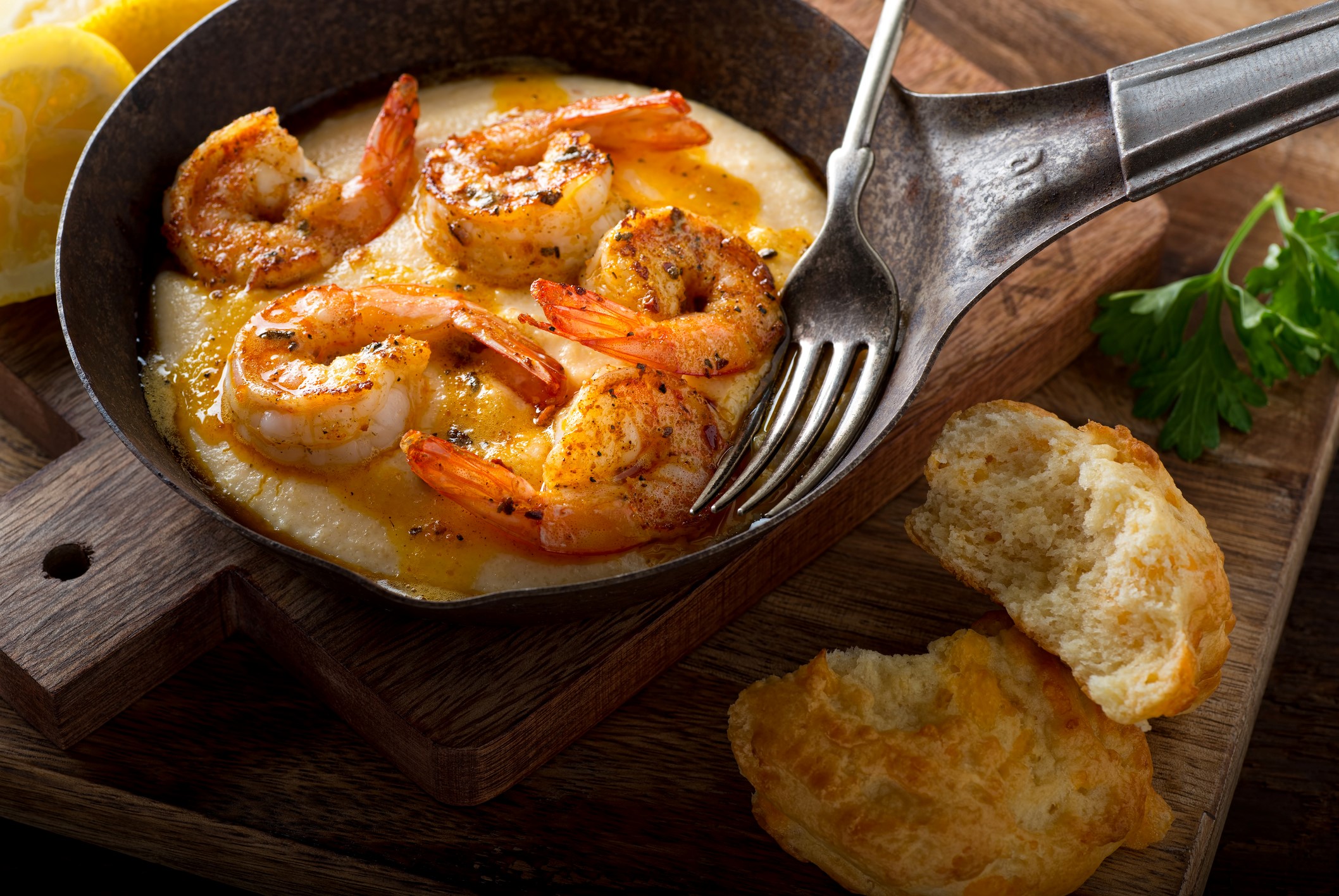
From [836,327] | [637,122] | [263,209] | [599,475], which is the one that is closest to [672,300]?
[836,327]

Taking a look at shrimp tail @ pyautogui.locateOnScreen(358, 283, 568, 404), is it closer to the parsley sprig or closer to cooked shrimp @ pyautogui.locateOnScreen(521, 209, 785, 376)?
cooked shrimp @ pyautogui.locateOnScreen(521, 209, 785, 376)

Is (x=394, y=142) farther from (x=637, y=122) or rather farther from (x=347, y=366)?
(x=347, y=366)

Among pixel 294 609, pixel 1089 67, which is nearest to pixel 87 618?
pixel 294 609

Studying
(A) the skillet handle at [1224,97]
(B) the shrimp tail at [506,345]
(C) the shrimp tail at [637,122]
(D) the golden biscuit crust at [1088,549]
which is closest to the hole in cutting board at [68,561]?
(B) the shrimp tail at [506,345]

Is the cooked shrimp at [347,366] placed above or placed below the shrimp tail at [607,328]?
below

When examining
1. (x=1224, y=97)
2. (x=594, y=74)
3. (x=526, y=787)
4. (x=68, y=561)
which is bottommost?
(x=526, y=787)

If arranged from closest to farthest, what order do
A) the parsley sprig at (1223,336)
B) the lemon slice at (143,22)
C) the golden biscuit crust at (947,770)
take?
the golden biscuit crust at (947,770)
the parsley sprig at (1223,336)
the lemon slice at (143,22)

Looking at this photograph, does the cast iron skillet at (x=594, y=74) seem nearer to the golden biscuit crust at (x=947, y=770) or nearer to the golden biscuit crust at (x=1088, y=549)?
the golden biscuit crust at (x=1088, y=549)
